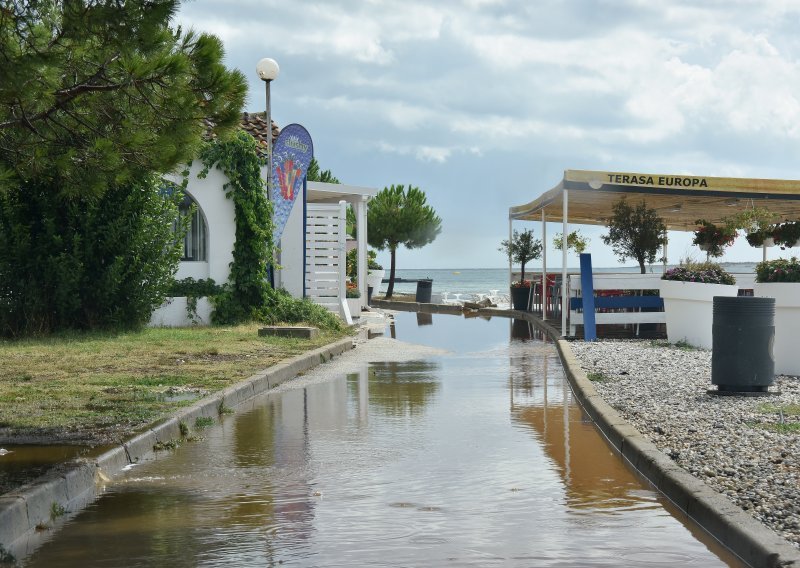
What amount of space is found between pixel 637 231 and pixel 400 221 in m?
24.8

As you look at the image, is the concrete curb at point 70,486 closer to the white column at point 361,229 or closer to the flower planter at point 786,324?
the flower planter at point 786,324

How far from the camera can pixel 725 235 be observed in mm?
23750

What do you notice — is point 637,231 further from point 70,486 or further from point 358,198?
point 70,486

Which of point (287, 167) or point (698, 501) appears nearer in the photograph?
point (698, 501)

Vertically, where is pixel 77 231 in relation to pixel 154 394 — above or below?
above

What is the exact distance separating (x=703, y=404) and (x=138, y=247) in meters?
11.5

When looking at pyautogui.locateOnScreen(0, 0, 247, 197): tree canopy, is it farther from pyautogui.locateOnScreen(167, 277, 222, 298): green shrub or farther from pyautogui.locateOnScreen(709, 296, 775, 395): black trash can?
pyautogui.locateOnScreen(167, 277, 222, 298): green shrub

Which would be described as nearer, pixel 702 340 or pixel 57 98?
pixel 57 98

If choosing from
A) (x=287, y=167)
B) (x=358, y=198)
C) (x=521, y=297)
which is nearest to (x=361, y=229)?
(x=358, y=198)

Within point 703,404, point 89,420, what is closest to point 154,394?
point 89,420

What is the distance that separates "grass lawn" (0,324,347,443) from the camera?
8.72m

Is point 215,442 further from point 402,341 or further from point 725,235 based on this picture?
point 725,235

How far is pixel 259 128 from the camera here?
79.4 ft

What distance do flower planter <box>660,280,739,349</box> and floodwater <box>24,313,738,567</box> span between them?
6960mm
